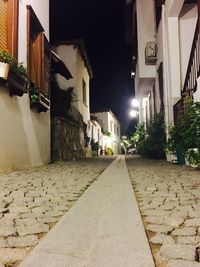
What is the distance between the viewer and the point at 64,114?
13.3 metres

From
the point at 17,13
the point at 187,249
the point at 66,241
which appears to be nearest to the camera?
the point at 187,249

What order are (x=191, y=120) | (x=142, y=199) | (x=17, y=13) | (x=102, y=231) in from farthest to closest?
(x=17, y=13)
(x=191, y=120)
(x=142, y=199)
(x=102, y=231)

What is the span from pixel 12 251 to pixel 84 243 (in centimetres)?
42

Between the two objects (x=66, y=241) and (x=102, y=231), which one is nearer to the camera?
(x=66, y=241)

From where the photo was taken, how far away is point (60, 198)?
3.49m

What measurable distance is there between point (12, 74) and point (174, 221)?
15.6 ft

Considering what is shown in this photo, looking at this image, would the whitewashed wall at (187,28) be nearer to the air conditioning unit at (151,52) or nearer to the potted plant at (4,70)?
the air conditioning unit at (151,52)

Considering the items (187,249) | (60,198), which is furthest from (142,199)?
(187,249)

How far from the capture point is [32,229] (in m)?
2.24

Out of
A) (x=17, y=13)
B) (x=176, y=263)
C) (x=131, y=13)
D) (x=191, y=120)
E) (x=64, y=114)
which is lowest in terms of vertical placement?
(x=176, y=263)

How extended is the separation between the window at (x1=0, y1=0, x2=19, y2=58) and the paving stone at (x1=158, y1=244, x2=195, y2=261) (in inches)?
232

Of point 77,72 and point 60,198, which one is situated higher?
point 77,72

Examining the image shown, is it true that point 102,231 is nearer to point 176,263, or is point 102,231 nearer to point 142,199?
point 176,263

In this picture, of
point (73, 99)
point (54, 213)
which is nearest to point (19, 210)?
point (54, 213)
